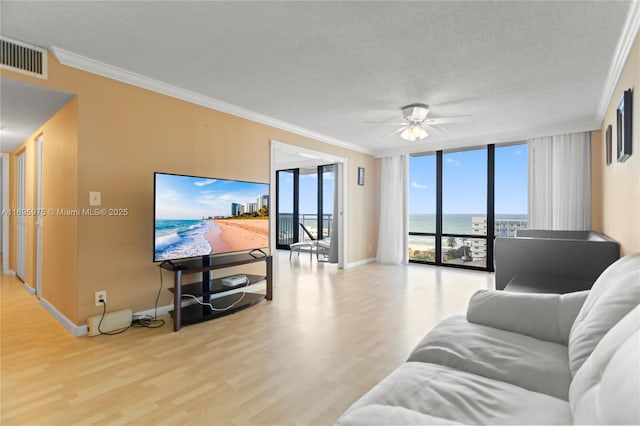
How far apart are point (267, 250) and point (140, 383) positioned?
2367 mm

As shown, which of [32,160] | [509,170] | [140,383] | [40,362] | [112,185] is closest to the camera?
[140,383]

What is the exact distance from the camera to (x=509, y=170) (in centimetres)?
574

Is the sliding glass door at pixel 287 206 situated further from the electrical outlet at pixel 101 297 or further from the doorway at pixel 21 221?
the electrical outlet at pixel 101 297

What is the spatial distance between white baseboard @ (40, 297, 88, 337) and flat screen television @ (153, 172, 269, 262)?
31.9 inches

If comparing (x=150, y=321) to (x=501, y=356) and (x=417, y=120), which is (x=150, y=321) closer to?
(x=501, y=356)

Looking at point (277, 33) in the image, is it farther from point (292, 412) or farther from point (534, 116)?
point (534, 116)

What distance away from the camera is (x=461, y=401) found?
110 cm

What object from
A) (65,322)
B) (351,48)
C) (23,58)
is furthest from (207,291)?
(351,48)

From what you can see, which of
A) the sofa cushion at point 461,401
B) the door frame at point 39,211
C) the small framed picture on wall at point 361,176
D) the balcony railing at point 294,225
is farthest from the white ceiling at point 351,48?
the balcony railing at point 294,225

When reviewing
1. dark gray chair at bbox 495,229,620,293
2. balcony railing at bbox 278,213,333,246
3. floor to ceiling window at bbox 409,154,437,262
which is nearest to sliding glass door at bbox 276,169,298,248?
balcony railing at bbox 278,213,333,246

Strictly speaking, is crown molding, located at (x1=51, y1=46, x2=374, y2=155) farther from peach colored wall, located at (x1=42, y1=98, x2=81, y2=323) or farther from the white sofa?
the white sofa

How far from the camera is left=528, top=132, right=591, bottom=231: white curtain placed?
4684 millimetres

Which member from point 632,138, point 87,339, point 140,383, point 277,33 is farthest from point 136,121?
point 632,138

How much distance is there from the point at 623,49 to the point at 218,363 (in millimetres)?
3759
